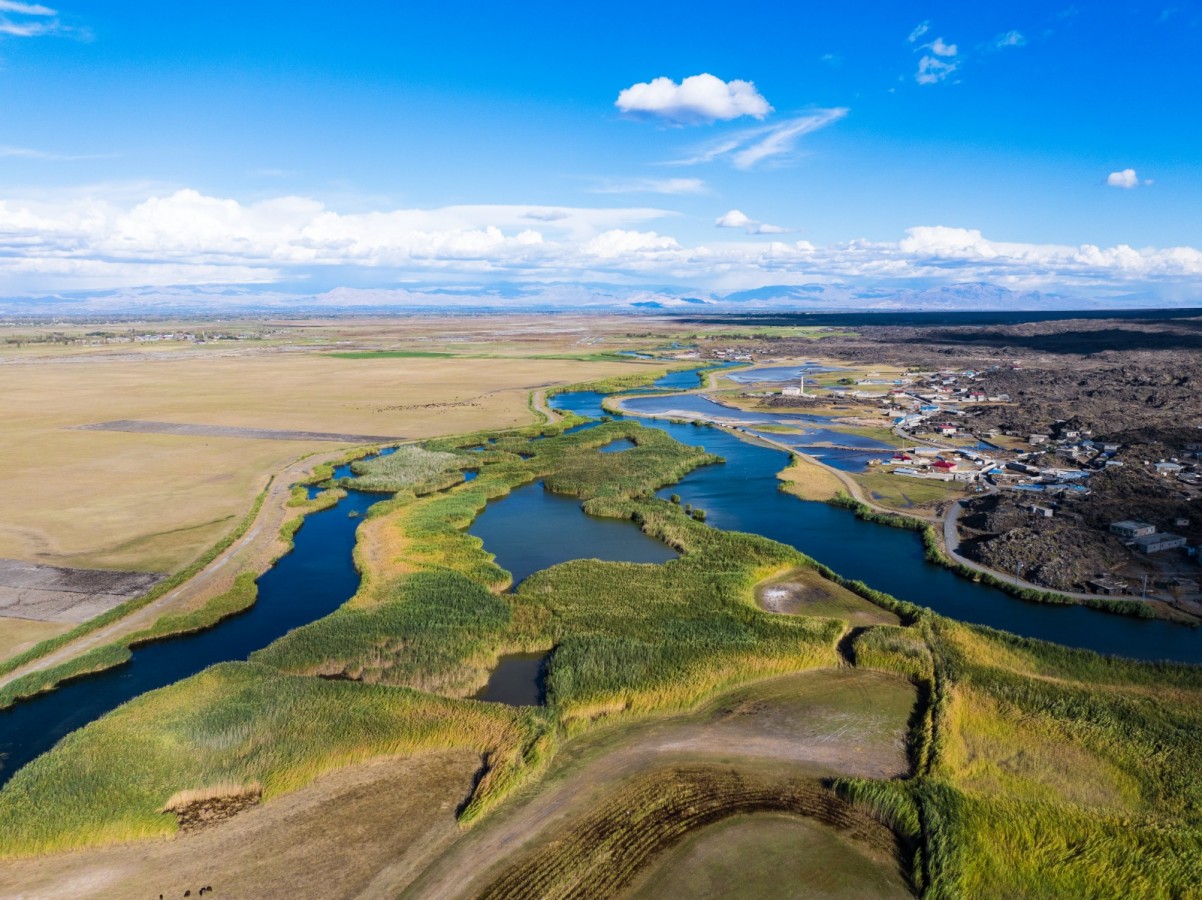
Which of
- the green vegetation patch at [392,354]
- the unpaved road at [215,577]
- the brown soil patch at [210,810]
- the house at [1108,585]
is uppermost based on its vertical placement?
the green vegetation patch at [392,354]

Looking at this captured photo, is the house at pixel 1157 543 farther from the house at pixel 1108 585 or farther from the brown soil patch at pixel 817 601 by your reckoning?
the brown soil patch at pixel 817 601

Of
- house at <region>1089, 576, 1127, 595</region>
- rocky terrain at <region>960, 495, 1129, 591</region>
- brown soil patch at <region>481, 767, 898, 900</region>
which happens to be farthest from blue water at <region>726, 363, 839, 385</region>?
brown soil patch at <region>481, 767, 898, 900</region>

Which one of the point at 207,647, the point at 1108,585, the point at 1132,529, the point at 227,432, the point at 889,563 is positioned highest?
the point at 1132,529

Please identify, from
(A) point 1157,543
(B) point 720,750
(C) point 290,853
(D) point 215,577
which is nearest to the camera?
(C) point 290,853

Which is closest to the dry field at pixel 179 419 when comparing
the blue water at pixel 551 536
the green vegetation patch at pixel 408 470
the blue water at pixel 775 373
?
the green vegetation patch at pixel 408 470

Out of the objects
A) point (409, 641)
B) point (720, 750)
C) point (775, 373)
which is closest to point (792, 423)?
point (775, 373)

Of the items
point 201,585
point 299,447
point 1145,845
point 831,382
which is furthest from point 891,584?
point 831,382

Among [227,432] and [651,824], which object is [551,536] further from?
[227,432]
